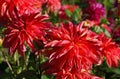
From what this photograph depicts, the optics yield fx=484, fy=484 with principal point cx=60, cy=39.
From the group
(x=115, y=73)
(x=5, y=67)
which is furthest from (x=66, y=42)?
(x=5, y=67)

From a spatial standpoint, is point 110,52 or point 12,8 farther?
point 110,52

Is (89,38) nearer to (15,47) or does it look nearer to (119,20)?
(15,47)

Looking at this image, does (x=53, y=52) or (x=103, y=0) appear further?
(x=103, y=0)

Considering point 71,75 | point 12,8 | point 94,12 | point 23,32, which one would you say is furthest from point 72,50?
point 94,12

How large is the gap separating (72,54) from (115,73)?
2.39 feet

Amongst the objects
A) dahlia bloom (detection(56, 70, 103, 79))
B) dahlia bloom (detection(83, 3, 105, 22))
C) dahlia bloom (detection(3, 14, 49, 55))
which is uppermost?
dahlia bloom (detection(3, 14, 49, 55))

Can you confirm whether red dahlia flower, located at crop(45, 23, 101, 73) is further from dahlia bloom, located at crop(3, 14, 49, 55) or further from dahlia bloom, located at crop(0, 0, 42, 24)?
dahlia bloom, located at crop(0, 0, 42, 24)

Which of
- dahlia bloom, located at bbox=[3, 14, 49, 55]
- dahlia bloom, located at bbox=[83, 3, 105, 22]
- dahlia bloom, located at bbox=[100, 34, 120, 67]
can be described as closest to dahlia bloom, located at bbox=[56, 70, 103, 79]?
dahlia bloom, located at bbox=[3, 14, 49, 55]

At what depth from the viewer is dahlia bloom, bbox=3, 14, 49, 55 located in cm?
197

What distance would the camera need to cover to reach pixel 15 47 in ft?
6.45

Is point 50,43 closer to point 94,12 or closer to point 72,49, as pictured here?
point 72,49

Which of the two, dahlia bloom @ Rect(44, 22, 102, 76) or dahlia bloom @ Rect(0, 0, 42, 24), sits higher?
dahlia bloom @ Rect(0, 0, 42, 24)

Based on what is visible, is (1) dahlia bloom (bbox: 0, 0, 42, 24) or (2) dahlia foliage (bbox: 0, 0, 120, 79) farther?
(1) dahlia bloom (bbox: 0, 0, 42, 24)

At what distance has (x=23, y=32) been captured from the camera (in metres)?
1.99
